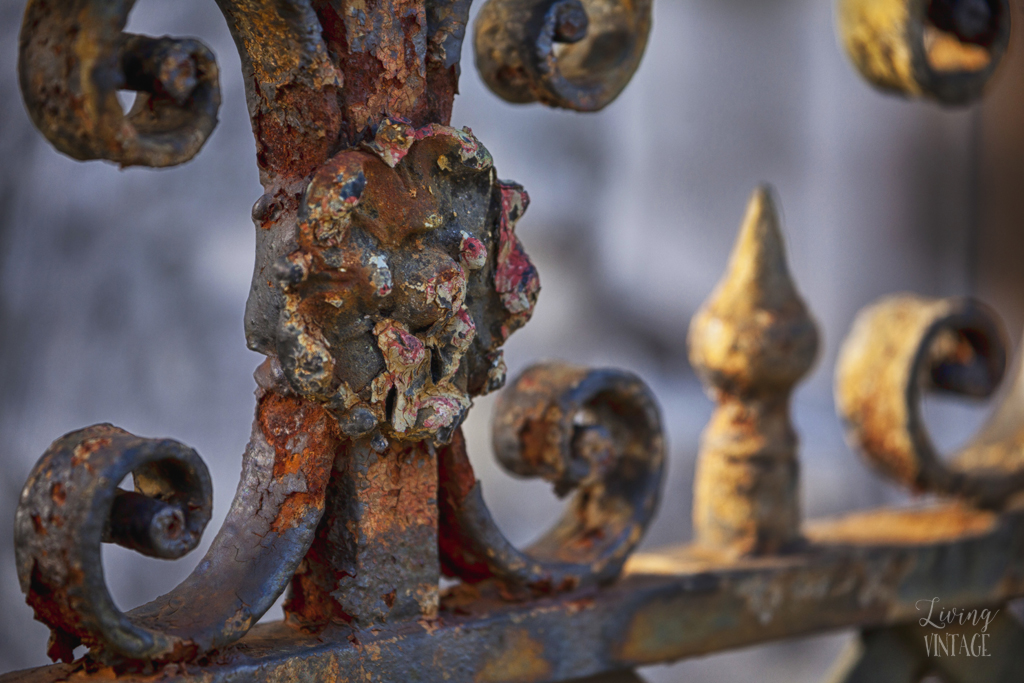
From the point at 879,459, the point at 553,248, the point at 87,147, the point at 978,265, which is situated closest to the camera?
the point at 87,147

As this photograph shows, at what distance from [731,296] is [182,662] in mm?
739

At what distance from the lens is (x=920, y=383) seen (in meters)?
1.29

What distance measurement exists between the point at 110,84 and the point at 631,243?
1.99 metres

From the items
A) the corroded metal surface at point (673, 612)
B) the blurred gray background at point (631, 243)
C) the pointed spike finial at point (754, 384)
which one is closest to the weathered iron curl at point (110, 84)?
the corroded metal surface at point (673, 612)

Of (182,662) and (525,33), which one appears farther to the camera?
(525,33)

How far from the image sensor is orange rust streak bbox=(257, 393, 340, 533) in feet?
2.56

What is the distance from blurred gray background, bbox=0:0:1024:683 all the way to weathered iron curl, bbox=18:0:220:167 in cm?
99

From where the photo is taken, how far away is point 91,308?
175 centimetres

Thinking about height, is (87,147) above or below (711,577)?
above

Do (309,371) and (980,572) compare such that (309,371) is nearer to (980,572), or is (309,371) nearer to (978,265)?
(980,572)

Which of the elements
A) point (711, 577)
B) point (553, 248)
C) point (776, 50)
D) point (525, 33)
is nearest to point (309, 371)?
point (525, 33)

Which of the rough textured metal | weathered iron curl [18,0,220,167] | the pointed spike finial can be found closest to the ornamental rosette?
weathered iron curl [18,0,220,167]

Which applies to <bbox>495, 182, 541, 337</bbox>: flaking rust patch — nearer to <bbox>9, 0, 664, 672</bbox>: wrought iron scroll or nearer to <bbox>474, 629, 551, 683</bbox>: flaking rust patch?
<bbox>9, 0, 664, 672</bbox>: wrought iron scroll

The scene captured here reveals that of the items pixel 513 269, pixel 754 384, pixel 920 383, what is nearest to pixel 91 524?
pixel 513 269
